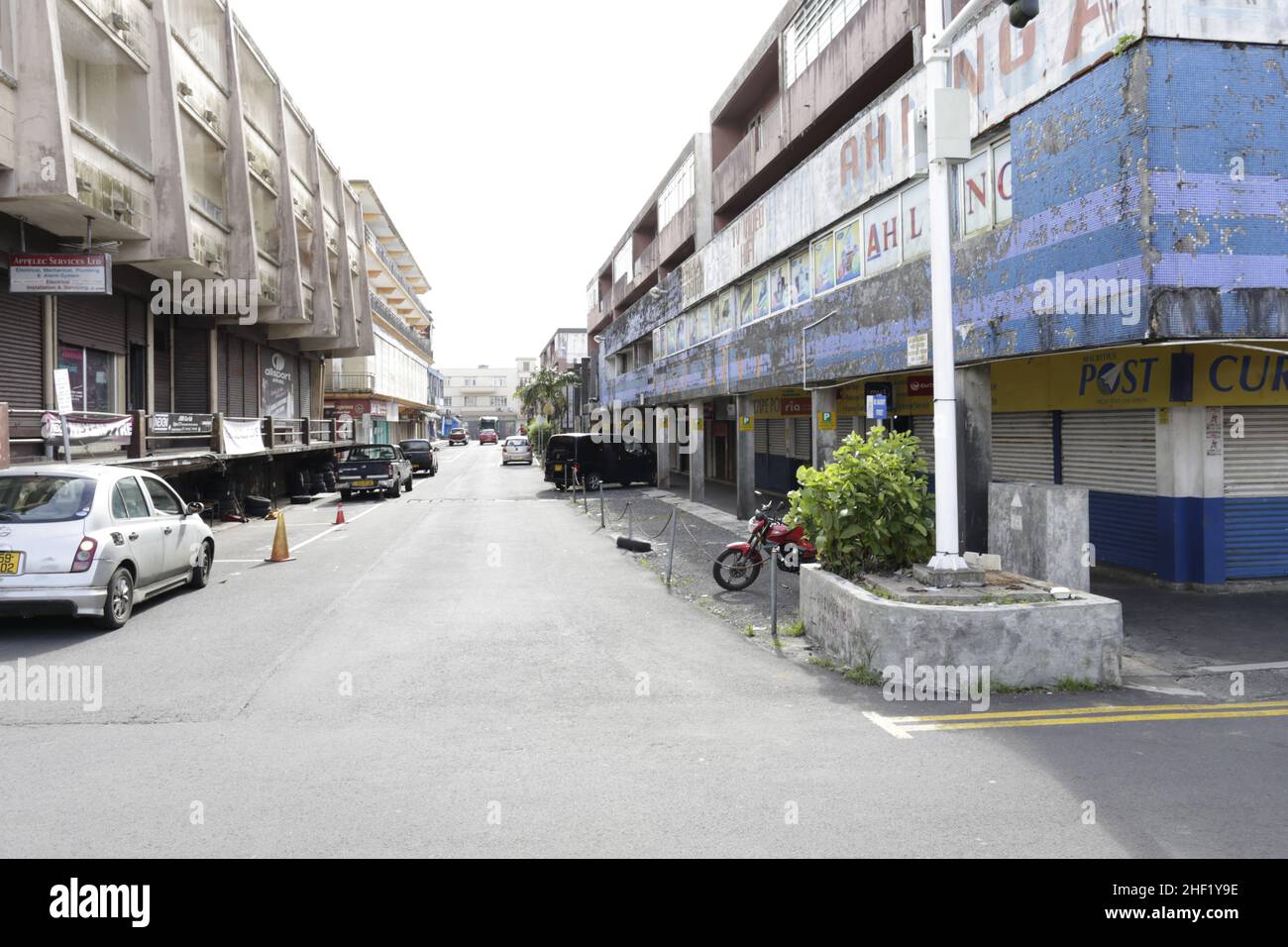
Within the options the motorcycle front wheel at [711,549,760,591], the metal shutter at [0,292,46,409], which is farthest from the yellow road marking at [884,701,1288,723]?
the metal shutter at [0,292,46,409]

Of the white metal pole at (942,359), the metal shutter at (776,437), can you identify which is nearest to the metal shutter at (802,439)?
the metal shutter at (776,437)

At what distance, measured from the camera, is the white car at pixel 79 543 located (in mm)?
8953

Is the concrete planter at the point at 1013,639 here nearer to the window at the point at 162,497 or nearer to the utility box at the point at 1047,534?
the utility box at the point at 1047,534

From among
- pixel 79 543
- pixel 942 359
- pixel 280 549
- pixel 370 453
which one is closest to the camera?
pixel 942 359

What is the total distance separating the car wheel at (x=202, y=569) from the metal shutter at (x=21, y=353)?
7.21m

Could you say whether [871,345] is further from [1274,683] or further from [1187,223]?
[1274,683]

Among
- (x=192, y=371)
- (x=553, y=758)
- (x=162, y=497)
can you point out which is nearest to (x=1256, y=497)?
(x=553, y=758)

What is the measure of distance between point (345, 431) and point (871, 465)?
39.7 m

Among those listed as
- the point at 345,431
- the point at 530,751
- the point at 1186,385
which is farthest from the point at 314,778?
the point at 345,431

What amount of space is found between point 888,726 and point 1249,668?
12.5ft

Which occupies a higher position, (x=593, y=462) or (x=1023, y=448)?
(x=1023, y=448)

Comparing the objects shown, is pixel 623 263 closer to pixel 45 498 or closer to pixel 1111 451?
pixel 1111 451

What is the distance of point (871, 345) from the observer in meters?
14.6

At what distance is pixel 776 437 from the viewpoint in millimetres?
28969
